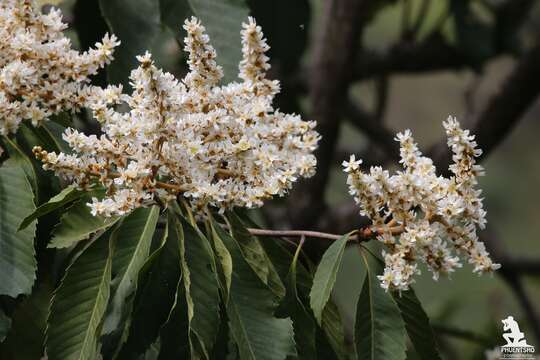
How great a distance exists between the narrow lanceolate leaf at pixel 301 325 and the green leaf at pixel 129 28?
533 mm

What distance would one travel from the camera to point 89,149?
1.29 metres

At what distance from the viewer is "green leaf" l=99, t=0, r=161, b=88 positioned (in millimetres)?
1735

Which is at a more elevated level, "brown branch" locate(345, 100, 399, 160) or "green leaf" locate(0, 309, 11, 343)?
"brown branch" locate(345, 100, 399, 160)

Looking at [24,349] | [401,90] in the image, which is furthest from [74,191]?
[401,90]

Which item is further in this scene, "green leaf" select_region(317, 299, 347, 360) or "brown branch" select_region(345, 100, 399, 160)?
"brown branch" select_region(345, 100, 399, 160)

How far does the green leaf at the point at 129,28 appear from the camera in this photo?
5.69 feet

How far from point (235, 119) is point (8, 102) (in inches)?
11.7

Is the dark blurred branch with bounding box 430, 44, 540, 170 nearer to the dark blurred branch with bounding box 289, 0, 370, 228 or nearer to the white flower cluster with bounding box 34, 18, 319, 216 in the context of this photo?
the dark blurred branch with bounding box 289, 0, 370, 228

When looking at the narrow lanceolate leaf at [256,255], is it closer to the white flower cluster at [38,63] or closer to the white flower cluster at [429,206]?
the white flower cluster at [429,206]

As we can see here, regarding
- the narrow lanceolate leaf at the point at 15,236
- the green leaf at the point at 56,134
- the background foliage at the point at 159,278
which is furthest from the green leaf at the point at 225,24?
the narrow lanceolate leaf at the point at 15,236

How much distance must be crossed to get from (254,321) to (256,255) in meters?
0.11

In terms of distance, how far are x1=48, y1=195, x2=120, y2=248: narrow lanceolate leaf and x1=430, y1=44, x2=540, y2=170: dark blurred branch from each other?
4.87 ft

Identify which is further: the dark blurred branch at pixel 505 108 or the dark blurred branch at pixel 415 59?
the dark blurred branch at pixel 415 59

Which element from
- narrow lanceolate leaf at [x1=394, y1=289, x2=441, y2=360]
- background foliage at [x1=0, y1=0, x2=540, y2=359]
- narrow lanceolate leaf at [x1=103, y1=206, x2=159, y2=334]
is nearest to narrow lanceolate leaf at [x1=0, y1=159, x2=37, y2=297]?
background foliage at [x1=0, y1=0, x2=540, y2=359]
